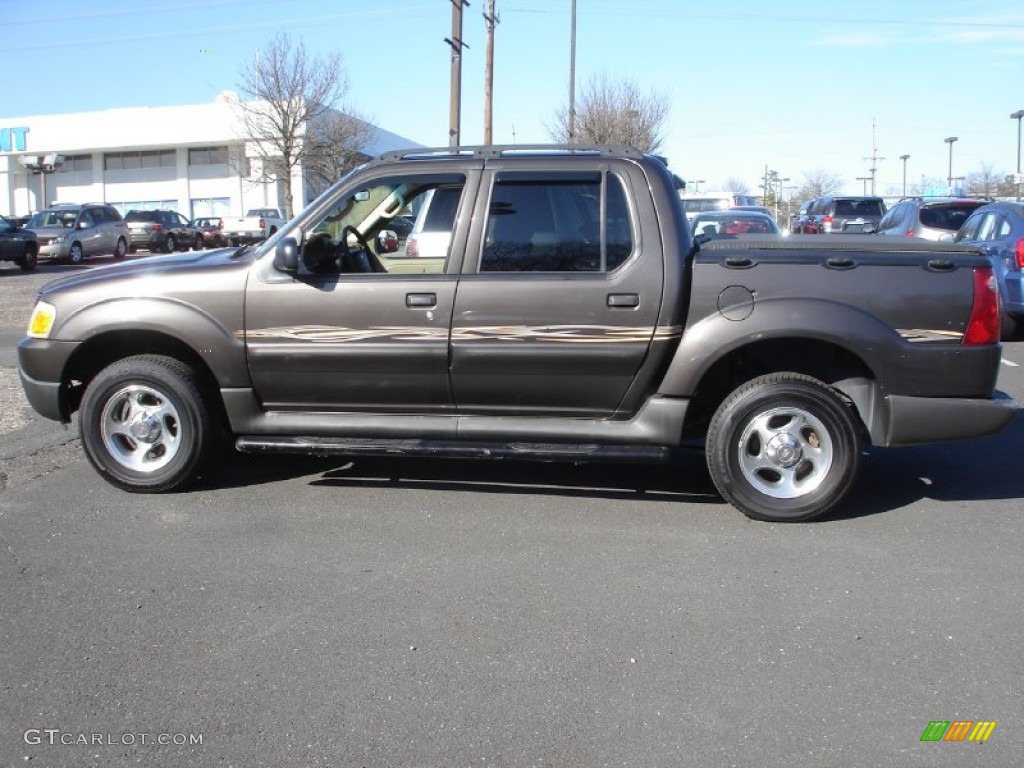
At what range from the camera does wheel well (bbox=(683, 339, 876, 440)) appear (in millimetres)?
5164

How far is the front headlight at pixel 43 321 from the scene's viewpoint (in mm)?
5504

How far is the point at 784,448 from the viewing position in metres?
5.05

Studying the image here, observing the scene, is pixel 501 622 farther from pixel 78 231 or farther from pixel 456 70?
pixel 78 231

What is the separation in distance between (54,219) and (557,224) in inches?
1040

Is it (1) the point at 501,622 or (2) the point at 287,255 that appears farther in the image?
(2) the point at 287,255

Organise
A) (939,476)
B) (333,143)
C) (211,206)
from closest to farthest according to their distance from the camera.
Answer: (939,476) < (333,143) < (211,206)

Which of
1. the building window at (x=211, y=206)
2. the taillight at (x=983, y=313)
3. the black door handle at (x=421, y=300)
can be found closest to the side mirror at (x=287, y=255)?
the black door handle at (x=421, y=300)

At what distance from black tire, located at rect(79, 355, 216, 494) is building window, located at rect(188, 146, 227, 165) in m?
46.9

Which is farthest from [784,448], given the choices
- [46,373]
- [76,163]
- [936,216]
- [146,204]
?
[76,163]

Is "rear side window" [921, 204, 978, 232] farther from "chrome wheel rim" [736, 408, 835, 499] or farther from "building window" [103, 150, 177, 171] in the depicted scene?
"building window" [103, 150, 177, 171]

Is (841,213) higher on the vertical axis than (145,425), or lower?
higher

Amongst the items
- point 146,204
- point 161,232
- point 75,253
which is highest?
point 146,204

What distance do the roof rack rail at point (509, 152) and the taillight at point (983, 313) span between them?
1889mm

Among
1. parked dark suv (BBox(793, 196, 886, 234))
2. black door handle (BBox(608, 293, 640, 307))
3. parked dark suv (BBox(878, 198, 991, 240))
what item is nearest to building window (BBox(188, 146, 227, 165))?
parked dark suv (BBox(793, 196, 886, 234))
